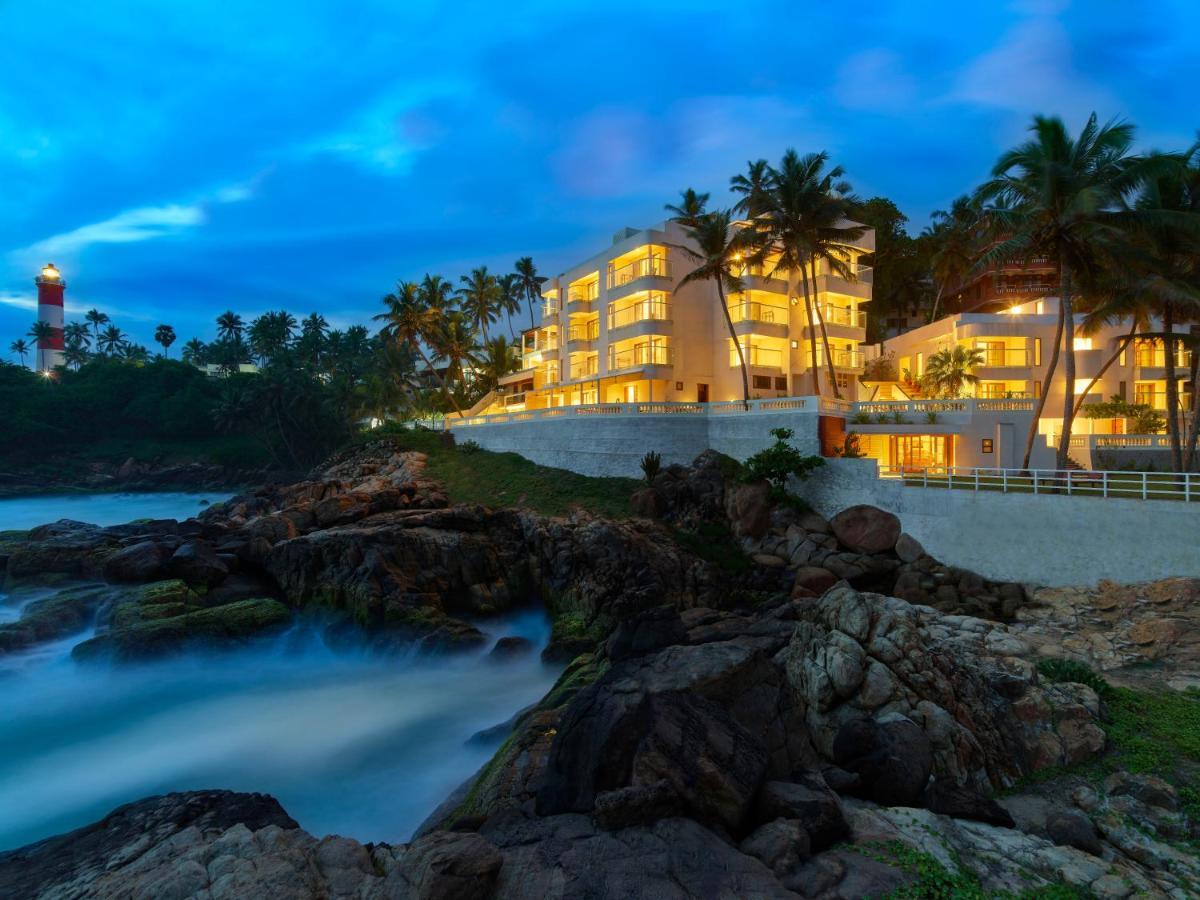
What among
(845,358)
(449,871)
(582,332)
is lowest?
(449,871)

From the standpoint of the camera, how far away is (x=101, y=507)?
5712 cm

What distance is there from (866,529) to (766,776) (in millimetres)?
18926

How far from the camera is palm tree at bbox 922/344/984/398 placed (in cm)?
3903

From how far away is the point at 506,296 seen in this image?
3100 inches

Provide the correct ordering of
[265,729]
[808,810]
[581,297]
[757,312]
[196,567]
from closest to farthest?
1. [808,810]
2. [265,729]
3. [196,567]
4. [757,312]
5. [581,297]

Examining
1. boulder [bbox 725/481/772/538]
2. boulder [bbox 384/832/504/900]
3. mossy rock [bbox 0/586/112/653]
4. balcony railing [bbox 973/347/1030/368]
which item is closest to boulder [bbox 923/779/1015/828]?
boulder [bbox 384/832/504/900]

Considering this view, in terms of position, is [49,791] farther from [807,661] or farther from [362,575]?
[807,661]

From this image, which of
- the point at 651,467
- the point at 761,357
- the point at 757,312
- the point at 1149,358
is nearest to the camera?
the point at 651,467

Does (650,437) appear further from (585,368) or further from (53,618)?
(53,618)

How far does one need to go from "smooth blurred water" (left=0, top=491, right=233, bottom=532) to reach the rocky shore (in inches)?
1442

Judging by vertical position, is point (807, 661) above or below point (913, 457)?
below

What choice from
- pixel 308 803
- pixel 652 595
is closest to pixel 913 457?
pixel 652 595

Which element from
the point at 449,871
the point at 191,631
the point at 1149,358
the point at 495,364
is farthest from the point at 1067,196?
the point at 495,364

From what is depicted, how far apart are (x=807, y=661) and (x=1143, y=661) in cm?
1072
